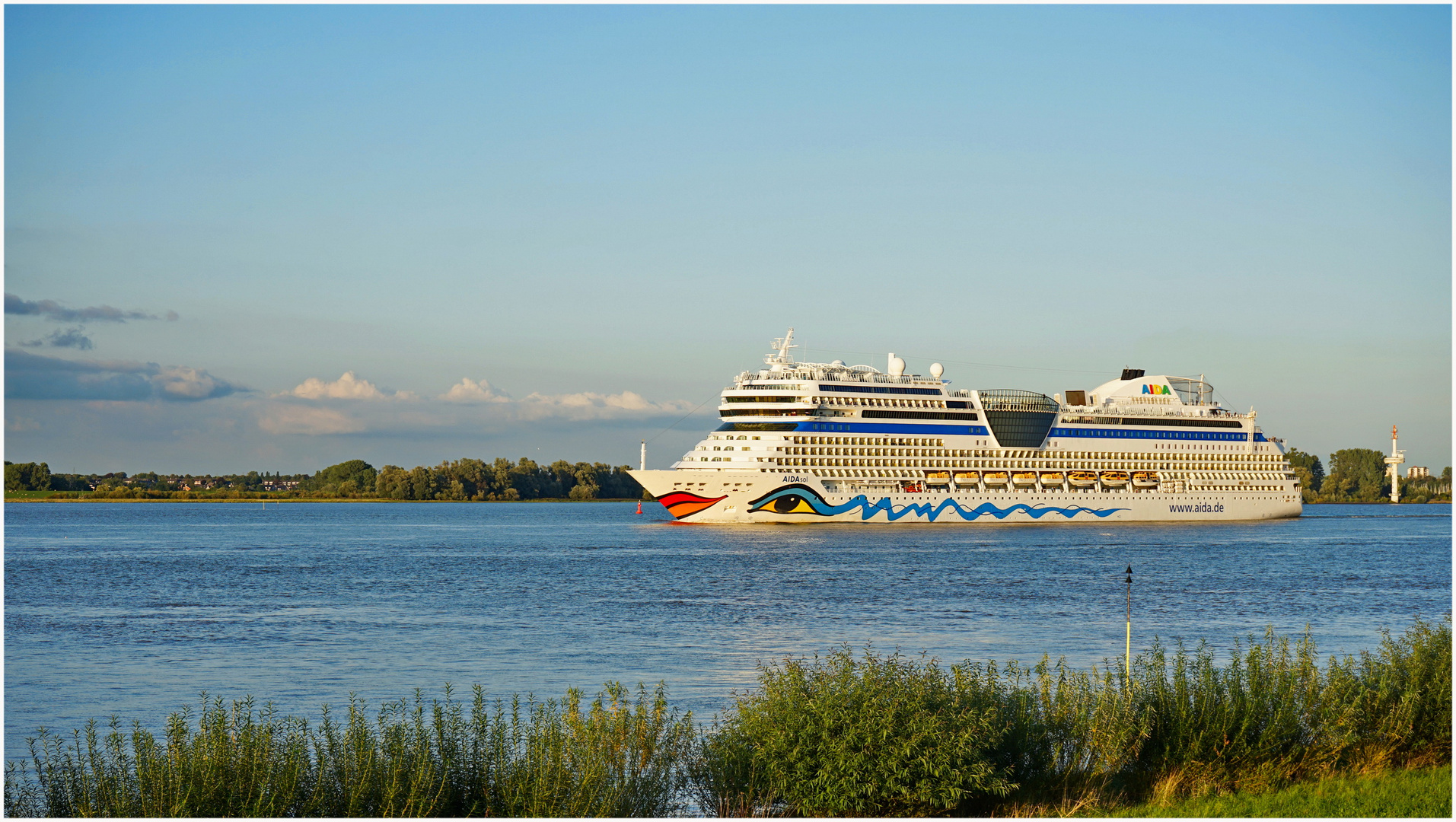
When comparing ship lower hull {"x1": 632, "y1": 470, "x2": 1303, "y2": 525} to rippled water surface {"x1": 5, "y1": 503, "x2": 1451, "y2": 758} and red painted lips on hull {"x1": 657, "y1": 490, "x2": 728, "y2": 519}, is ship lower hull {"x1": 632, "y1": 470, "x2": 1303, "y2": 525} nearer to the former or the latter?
red painted lips on hull {"x1": 657, "y1": 490, "x2": 728, "y2": 519}

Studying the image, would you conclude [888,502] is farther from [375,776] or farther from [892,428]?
[375,776]

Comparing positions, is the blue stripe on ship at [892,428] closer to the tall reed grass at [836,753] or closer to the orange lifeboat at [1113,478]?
the orange lifeboat at [1113,478]

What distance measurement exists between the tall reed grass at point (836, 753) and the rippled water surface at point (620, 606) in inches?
263

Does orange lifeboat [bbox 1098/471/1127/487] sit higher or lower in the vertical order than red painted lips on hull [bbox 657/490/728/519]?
higher

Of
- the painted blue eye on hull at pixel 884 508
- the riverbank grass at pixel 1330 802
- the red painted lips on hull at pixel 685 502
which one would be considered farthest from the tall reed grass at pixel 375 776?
the red painted lips on hull at pixel 685 502

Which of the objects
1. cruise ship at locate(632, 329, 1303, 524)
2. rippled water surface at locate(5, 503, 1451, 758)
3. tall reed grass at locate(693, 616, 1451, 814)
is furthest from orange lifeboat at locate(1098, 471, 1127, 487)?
tall reed grass at locate(693, 616, 1451, 814)

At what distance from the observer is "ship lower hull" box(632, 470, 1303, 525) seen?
79.4 meters

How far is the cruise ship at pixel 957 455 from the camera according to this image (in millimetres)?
81000

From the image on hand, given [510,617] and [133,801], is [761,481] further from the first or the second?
[133,801]

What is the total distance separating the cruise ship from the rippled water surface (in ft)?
11.5

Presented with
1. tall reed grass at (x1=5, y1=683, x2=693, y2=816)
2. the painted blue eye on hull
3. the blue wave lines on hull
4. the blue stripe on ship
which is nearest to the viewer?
tall reed grass at (x1=5, y1=683, x2=693, y2=816)

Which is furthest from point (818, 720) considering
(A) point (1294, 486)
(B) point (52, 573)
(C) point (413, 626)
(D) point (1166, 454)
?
(A) point (1294, 486)

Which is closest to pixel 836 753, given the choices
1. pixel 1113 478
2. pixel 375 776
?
pixel 375 776

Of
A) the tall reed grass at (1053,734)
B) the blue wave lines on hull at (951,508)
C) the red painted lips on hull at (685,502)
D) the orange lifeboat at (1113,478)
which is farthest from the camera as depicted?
the orange lifeboat at (1113,478)
